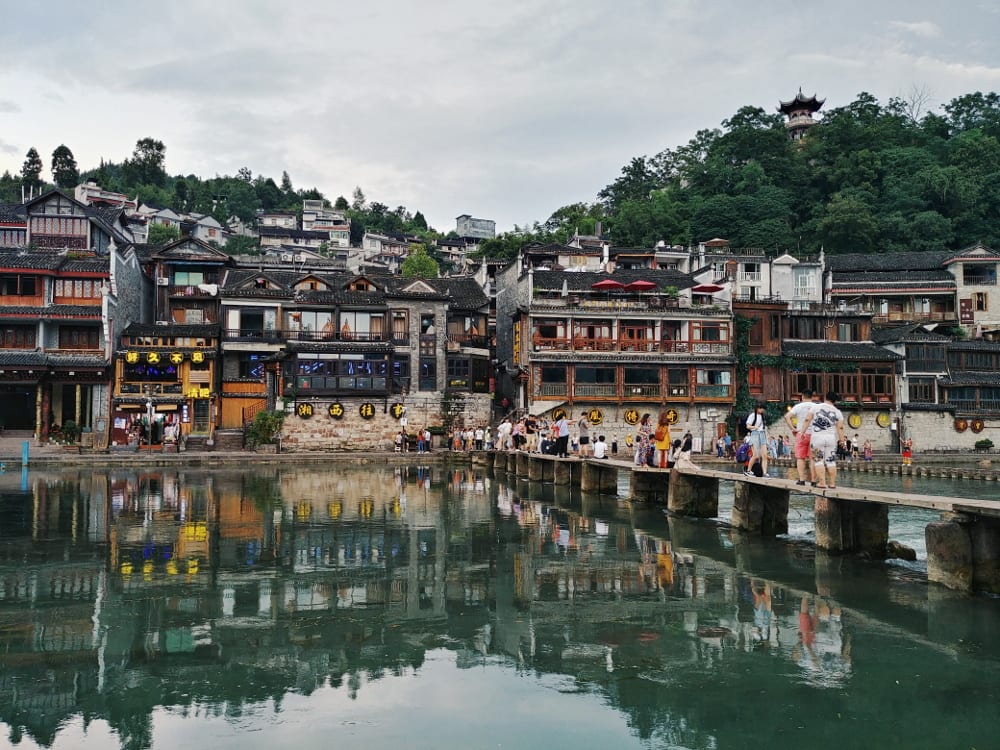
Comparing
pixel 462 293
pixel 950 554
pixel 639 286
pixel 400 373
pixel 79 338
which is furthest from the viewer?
pixel 462 293

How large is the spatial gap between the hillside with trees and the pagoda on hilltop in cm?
298

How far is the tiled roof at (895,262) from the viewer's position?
66500 millimetres

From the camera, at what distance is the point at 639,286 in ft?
161

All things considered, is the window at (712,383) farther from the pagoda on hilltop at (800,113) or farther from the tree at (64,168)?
the tree at (64,168)

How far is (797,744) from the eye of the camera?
23.7 ft

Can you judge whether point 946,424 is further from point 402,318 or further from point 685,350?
point 402,318

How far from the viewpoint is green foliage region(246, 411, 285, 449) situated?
45.5 m

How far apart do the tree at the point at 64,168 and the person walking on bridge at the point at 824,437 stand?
121 metres

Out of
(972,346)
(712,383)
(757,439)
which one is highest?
(972,346)

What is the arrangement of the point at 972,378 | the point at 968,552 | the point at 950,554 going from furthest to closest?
the point at 972,378 → the point at 950,554 → the point at 968,552

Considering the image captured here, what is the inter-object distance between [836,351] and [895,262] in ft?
64.3

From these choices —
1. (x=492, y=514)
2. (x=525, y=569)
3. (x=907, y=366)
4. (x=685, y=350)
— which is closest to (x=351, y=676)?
(x=525, y=569)

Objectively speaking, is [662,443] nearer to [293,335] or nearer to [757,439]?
[757,439]

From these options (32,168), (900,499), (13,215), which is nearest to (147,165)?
(32,168)
